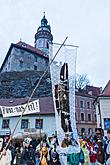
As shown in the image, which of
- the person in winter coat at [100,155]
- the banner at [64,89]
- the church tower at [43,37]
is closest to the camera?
the banner at [64,89]

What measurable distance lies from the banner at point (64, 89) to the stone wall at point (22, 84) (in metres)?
45.5

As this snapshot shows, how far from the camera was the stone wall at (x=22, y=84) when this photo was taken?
5519 centimetres

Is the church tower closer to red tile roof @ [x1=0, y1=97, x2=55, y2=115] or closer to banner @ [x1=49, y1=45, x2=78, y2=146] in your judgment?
red tile roof @ [x1=0, y1=97, x2=55, y2=115]

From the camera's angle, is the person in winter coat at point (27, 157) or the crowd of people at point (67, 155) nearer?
the crowd of people at point (67, 155)

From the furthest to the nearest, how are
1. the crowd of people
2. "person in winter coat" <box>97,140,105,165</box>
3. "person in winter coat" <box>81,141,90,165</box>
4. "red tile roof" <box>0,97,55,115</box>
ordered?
1. "red tile roof" <box>0,97,55,115</box>
2. "person in winter coat" <box>81,141,90,165</box>
3. "person in winter coat" <box>97,140,105,165</box>
4. the crowd of people

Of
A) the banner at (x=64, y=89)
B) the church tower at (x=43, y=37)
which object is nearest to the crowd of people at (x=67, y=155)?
the banner at (x=64, y=89)

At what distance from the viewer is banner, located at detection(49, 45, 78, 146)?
7.20 meters

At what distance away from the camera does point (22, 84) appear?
58906 millimetres

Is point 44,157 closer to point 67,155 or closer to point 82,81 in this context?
point 67,155

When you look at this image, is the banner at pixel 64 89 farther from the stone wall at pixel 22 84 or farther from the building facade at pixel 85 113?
the building facade at pixel 85 113

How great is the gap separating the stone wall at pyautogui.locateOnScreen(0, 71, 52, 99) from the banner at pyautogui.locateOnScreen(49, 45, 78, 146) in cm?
4553

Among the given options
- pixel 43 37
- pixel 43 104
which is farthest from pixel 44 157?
pixel 43 37

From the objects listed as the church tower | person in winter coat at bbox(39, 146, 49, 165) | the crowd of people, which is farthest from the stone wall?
person in winter coat at bbox(39, 146, 49, 165)

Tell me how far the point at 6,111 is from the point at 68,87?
7.06 feet
